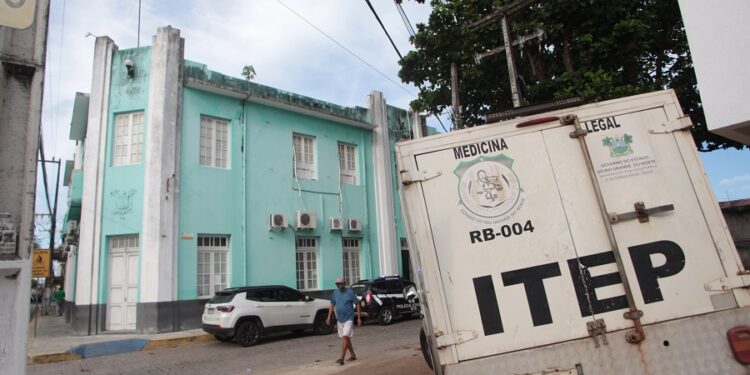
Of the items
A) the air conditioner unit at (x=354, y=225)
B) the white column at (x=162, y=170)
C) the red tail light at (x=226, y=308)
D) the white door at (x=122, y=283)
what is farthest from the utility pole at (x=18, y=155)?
the air conditioner unit at (x=354, y=225)

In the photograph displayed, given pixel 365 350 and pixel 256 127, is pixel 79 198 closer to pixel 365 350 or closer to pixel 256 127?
pixel 256 127

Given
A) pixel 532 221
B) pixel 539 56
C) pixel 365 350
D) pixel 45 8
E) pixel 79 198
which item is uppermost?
pixel 539 56

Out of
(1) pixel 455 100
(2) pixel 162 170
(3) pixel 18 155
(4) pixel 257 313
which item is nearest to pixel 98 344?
(4) pixel 257 313

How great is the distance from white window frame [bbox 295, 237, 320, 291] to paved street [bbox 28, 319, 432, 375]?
4.74m

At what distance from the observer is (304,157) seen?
19328 mm

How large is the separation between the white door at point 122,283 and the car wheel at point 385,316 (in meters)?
7.40

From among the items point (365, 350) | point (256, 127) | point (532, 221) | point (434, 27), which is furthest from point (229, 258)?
point (532, 221)

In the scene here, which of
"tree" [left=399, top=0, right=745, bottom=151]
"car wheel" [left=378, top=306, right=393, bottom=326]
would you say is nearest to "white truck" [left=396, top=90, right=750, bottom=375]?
"tree" [left=399, top=0, right=745, bottom=151]

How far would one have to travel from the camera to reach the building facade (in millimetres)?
15086

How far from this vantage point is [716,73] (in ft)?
21.2

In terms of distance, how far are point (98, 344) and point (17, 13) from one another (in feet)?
38.9

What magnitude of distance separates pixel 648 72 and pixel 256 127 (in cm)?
1223

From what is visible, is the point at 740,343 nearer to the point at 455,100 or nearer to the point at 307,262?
the point at 455,100

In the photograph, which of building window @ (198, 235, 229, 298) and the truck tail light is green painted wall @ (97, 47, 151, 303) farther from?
the truck tail light
